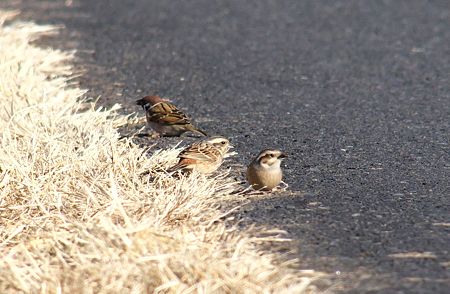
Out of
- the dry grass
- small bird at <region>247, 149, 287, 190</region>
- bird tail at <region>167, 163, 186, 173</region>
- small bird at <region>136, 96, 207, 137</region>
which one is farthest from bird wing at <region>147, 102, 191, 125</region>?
small bird at <region>247, 149, 287, 190</region>

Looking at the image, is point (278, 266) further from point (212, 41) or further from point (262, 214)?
point (212, 41)

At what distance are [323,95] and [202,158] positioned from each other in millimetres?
3717

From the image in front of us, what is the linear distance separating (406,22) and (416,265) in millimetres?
10013

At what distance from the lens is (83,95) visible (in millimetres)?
10414

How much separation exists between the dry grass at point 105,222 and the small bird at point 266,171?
18 cm

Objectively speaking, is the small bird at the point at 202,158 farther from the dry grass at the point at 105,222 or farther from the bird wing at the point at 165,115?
the bird wing at the point at 165,115

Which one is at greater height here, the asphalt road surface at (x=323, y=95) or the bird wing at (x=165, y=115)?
the bird wing at (x=165, y=115)

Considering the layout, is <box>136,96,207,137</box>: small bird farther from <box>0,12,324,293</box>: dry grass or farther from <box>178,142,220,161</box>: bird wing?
<box>178,142,220,161</box>: bird wing

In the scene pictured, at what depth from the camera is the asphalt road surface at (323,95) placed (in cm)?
612

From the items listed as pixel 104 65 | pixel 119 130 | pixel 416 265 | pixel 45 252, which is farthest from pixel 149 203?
pixel 104 65

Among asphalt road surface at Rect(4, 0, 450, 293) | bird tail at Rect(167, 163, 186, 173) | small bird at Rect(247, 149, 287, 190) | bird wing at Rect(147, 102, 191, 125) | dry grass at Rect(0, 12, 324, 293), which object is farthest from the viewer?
bird wing at Rect(147, 102, 191, 125)

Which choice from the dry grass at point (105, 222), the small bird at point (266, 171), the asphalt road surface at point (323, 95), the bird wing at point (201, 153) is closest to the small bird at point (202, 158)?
the bird wing at point (201, 153)

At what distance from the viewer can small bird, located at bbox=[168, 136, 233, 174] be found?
732 centimetres

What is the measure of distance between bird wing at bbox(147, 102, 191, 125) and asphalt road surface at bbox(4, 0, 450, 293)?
40 centimetres
